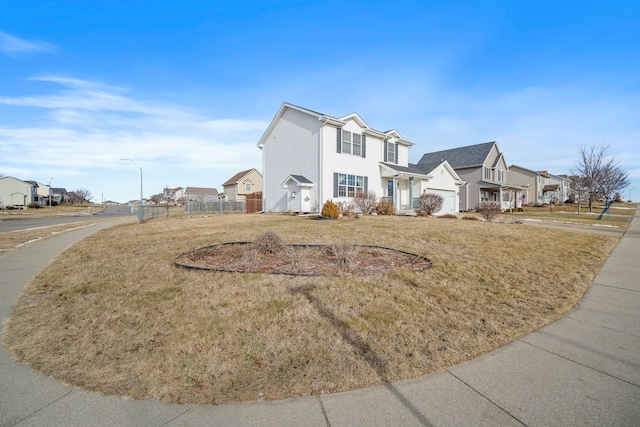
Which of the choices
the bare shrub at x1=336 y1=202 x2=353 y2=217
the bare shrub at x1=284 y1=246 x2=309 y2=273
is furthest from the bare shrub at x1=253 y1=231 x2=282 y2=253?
the bare shrub at x1=336 y1=202 x2=353 y2=217

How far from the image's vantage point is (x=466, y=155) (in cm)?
3719

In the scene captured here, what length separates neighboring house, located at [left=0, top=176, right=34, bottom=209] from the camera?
60.2 metres

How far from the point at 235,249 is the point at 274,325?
480 cm

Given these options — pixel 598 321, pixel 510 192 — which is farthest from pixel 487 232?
pixel 510 192

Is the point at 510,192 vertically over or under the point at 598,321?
over

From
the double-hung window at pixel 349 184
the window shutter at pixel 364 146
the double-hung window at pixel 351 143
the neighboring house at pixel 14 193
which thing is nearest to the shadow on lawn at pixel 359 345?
the double-hung window at pixel 349 184

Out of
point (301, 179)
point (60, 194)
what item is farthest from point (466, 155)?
point (60, 194)

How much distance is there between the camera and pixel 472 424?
2.30m

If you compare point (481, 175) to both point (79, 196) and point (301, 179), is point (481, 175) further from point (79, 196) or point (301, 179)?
point (79, 196)

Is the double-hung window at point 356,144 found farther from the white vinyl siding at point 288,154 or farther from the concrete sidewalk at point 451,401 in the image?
the concrete sidewalk at point 451,401

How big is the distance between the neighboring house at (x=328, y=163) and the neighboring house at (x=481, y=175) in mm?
10756

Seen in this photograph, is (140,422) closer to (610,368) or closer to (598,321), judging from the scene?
(610,368)

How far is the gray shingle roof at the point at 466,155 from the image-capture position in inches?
1391

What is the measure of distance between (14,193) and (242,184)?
170 feet
